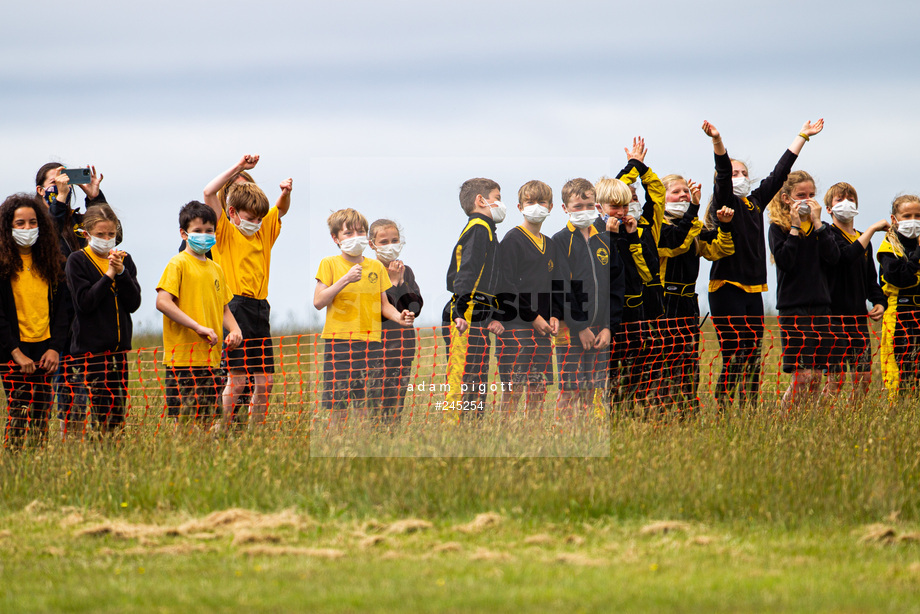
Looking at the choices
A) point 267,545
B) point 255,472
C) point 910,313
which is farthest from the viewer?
point 910,313

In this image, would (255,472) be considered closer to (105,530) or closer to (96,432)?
(105,530)

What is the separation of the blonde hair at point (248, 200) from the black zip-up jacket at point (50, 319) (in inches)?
64.7

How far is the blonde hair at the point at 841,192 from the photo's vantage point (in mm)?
9883

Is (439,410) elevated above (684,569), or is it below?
above

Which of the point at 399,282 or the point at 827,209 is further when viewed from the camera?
the point at 827,209

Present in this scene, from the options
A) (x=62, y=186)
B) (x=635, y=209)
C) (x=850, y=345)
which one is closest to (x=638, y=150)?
(x=635, y=209)

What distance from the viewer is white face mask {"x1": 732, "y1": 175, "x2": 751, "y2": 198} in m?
9.38

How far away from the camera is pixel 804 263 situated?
31.2 feet

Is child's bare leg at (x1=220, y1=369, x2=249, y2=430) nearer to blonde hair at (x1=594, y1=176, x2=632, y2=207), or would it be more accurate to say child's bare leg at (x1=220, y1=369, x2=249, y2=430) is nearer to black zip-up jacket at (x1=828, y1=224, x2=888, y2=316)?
blonde hair at (x1=594, y1=176, x2=632, y2=207)

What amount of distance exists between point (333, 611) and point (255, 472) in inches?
97.3

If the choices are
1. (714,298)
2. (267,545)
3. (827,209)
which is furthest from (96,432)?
(827,209)

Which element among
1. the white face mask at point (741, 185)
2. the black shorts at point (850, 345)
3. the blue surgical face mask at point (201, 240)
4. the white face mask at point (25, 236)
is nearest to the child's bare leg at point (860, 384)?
the black shorts at point (850, 345)

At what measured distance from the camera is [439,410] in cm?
853

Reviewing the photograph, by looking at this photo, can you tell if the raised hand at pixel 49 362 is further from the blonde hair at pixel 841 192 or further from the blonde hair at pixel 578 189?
the blonde hair at pixel 841 192
